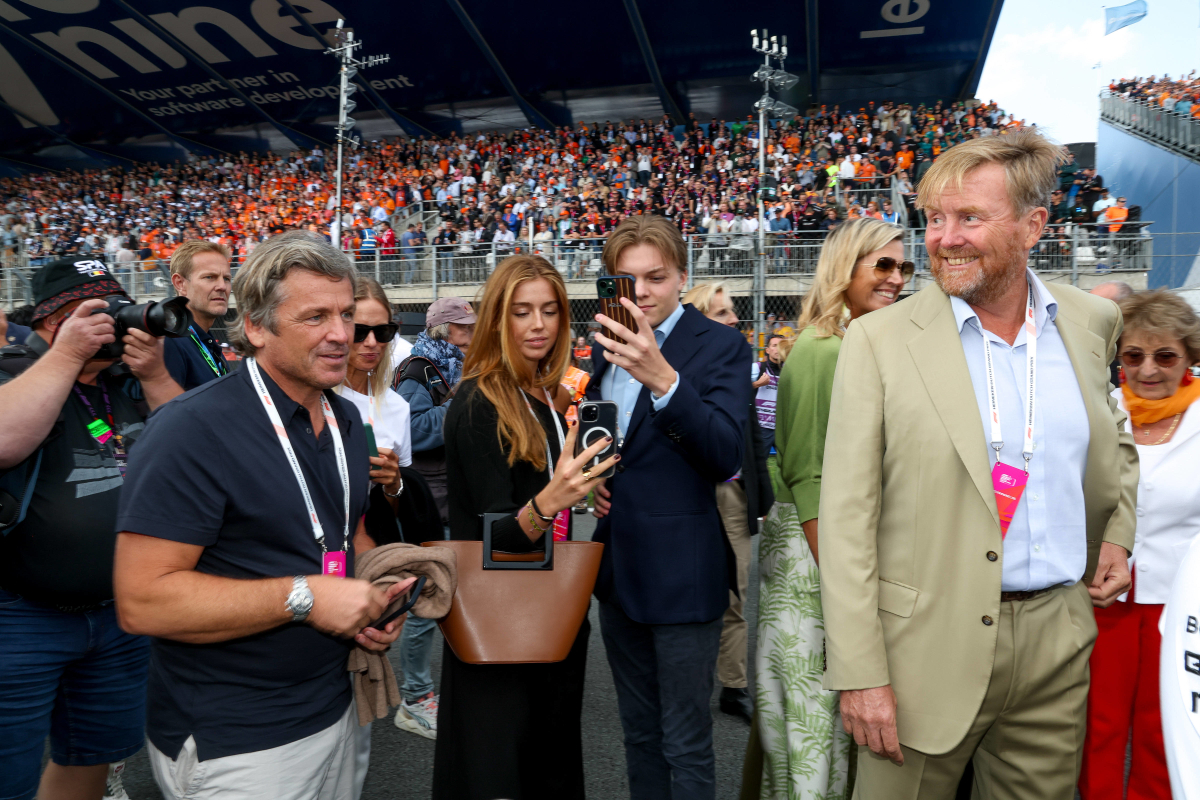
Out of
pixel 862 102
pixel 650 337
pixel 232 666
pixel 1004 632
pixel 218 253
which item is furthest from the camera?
pixel 862 102

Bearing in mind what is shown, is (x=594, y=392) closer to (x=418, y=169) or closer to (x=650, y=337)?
(x=650, y=337)

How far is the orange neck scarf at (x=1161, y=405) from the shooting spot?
272cm

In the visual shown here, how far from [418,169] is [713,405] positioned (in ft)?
85.2

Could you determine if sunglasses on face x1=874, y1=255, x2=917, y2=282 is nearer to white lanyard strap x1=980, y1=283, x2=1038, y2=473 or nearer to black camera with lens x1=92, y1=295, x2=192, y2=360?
white lanyard strap x1=980, y1=283, x2=1038, y2=473

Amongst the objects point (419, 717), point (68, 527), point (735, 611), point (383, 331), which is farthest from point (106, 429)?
point (735, 611)

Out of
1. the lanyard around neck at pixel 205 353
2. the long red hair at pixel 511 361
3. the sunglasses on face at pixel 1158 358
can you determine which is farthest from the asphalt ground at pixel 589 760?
the sunglasses on face at pixel 1158 358

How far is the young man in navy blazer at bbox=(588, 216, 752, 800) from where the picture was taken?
2.19 metres

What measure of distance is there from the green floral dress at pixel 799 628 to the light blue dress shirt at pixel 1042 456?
0.60 metres

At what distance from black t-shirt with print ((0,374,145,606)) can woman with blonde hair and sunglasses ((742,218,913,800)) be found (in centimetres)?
204

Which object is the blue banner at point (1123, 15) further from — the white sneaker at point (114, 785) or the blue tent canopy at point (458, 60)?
the white sneaker at point (114, 785)

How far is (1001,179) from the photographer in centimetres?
180

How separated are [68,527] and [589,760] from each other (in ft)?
7.39

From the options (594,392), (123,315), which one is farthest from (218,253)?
(594,392)

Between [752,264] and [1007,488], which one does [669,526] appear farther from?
[752,264]
